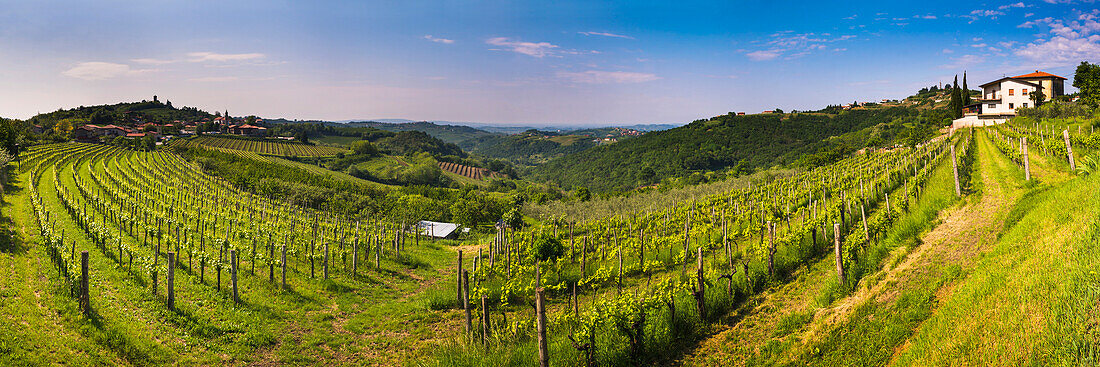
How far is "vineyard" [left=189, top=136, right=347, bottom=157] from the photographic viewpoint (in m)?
115

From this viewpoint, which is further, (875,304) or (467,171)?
(467,171)

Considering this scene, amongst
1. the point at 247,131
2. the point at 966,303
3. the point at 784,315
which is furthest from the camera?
the point at 247,131

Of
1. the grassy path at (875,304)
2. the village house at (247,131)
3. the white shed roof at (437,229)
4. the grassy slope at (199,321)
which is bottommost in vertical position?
the white shed roof at (437,229)

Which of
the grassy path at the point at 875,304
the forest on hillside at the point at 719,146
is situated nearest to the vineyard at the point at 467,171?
the forest on hillside at the point at 719,146

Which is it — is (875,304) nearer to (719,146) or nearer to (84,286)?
(84,286)

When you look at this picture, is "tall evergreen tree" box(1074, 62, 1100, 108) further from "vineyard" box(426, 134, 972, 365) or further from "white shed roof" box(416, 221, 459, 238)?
"white shed roof" box(416, 221, 459, 238)

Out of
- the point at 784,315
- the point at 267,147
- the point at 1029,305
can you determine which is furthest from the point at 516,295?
the point at 267,147

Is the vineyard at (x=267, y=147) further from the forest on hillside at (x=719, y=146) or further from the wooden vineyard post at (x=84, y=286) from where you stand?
the wooden vineyard post at (x=84, y=286)

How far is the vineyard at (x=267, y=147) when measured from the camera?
379 ft

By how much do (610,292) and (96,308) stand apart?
14040 mm

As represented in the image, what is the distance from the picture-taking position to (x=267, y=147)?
128625 millimetres

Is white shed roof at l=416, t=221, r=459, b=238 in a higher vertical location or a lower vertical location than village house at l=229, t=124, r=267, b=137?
lower

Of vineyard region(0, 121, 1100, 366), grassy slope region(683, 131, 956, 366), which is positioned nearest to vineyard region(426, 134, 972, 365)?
vineyard region(0, 121, 1100, 366)

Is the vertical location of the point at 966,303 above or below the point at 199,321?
above
